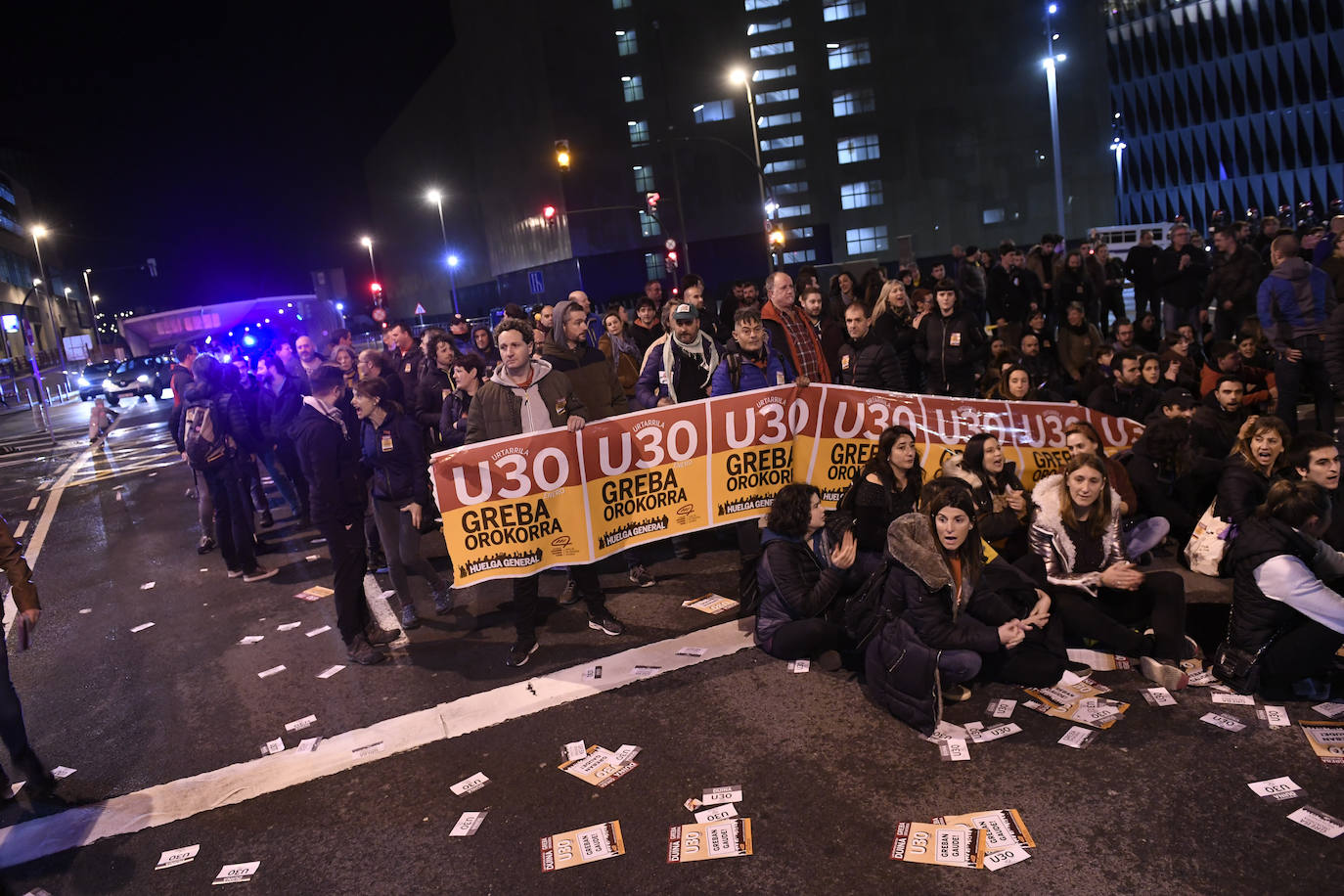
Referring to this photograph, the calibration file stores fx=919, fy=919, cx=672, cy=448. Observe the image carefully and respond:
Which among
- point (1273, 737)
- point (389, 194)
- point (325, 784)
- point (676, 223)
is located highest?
point (389, 194)

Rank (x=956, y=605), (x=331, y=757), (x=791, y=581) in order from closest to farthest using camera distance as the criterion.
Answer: (x=956, y=605) < (x=331, y=757) < (x=791, y=581)

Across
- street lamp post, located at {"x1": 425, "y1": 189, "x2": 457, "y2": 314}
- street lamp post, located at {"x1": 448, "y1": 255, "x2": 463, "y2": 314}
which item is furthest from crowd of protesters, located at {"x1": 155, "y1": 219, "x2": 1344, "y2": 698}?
street lamp post, located at {"x1": 425, "y1": 189, "x2": 457, "y2": 314}

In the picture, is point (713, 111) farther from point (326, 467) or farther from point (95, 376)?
point (326, 467)

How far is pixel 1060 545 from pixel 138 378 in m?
38.7

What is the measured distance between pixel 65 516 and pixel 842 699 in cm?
1343

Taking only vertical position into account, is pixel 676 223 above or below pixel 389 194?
below

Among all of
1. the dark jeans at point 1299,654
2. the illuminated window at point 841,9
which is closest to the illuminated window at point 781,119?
the illuminated window at point 841,9

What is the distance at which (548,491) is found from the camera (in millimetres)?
6887

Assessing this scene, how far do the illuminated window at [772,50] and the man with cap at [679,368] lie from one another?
5383cm

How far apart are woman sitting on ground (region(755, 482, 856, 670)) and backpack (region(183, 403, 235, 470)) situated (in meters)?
6.35

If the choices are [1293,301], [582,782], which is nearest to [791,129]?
[1293,301]

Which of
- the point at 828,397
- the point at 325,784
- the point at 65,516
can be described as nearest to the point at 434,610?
the point at 325,784

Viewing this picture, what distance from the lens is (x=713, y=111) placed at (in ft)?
171

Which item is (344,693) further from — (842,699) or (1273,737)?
(1273,737)
